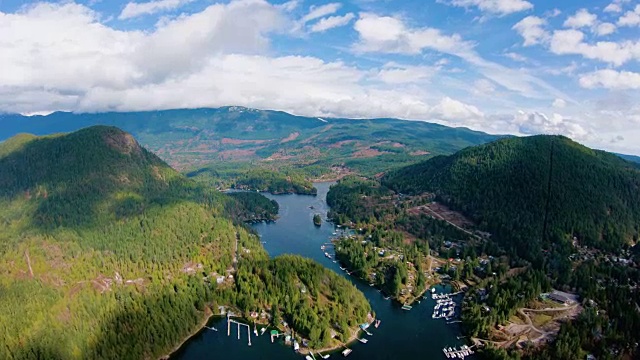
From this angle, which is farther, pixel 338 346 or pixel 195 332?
pixel 195 332

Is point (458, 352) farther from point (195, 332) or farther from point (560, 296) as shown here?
point (195, 332)

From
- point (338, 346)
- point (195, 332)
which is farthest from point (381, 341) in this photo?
point (195, 332)

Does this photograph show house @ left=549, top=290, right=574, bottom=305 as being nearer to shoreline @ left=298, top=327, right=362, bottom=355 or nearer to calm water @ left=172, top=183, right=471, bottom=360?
calm water @ left=172, top=183, right=471, bottom=360

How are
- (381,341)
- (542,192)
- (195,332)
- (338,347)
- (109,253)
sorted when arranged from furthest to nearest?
(542,192) → (109,253) → (195,332) → (381,341) → (338,347)

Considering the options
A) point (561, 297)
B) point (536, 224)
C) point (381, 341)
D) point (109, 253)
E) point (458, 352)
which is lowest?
point (381, 341)

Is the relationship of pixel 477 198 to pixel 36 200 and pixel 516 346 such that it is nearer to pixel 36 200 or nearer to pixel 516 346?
pixel 516 346

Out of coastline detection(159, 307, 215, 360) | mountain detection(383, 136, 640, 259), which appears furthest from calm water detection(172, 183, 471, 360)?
mountain detection(383, 136, 640, 259)

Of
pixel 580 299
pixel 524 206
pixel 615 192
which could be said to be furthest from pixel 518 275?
pixel 615 192
